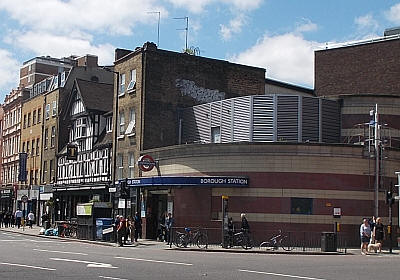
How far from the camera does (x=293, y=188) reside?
34.0 m

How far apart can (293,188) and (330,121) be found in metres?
9.04

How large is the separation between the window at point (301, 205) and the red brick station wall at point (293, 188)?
17cm

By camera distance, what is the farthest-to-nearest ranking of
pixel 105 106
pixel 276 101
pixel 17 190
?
1. pixel 17 190
2. pixel 105 106
3. pixel 276 101

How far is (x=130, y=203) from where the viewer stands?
43.5m

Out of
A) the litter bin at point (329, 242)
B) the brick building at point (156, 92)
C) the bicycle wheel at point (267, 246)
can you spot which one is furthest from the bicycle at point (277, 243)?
the brick building at point (156, 92)

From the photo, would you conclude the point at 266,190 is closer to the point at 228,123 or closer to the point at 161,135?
the point at 228,123

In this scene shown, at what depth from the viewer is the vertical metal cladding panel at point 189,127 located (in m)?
45.4

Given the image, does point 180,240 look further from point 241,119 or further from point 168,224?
point 241,119

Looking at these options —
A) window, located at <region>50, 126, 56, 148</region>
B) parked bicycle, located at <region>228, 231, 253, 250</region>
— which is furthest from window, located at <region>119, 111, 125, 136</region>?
parked bicycle, located at <region>228, 231, 253, 250</region>

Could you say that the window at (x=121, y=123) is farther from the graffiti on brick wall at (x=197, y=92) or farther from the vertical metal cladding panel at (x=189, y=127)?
the graffiti on brick wall at (x=197, y=92)

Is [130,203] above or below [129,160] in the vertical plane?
below

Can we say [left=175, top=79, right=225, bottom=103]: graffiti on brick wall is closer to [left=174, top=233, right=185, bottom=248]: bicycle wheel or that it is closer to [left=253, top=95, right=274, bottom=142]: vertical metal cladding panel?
[left=253, top=95, right=274, bottom=142]: vertical metal cladding panel

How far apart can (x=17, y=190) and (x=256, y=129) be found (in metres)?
36.9

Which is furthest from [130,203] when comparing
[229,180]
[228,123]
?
[229,180]
